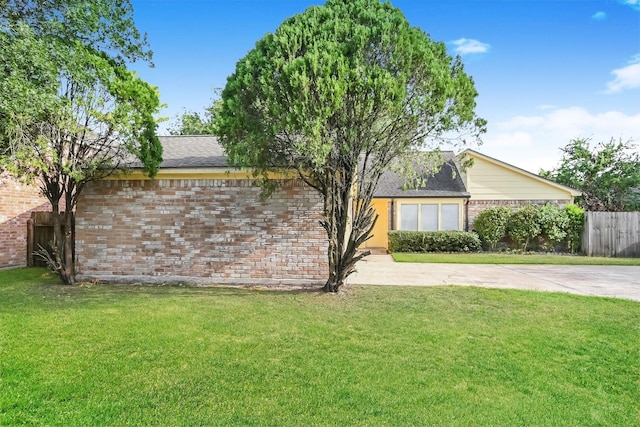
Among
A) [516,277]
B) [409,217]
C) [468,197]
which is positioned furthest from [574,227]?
[516,277]

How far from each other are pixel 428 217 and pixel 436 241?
1.32 meters

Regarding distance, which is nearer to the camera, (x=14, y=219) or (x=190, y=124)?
(x=14, y=219)

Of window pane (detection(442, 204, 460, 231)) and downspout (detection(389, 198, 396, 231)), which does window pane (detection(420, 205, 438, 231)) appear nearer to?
window pane (detection(442, 204, 460, 231))

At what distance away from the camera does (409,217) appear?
15984 mm

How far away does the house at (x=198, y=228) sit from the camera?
7.68m

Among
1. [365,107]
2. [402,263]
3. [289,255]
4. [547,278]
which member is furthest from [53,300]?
[547,278]

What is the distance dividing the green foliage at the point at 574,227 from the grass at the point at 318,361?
9.80 meters

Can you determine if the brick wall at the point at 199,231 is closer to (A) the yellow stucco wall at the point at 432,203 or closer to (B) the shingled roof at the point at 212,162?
(B) the shingled roof at the point at 212,162

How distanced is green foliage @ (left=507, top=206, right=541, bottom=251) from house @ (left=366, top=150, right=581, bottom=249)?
1207mm

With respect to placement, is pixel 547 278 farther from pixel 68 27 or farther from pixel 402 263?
pixel 68 27

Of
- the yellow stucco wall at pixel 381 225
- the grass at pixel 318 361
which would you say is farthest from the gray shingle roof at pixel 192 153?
the yellow stucco wall at pixel 381 225

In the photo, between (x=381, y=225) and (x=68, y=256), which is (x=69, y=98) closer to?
(x=68, y=256)

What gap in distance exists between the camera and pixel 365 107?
5.71 meters

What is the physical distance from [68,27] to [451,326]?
30.8 ft
